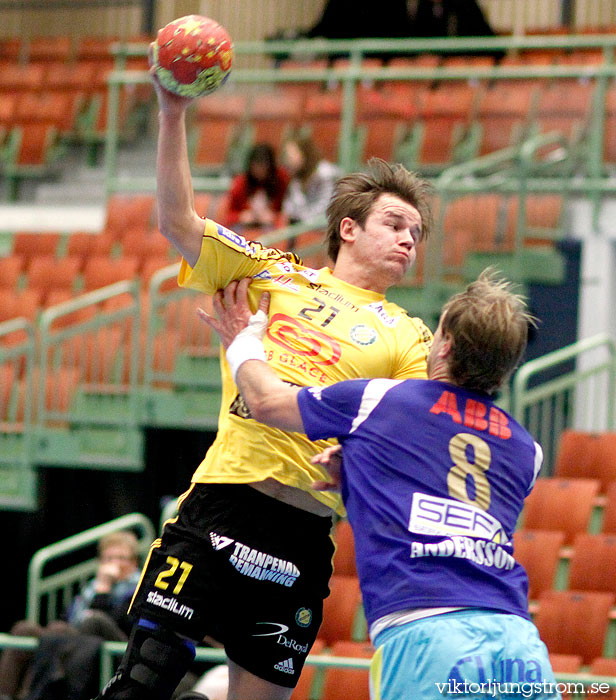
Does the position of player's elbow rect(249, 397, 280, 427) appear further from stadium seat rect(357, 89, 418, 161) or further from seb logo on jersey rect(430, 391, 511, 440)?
stadium seat rect(357, 89, 418, 161)

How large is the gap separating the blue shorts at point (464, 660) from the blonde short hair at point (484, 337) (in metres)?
0.57

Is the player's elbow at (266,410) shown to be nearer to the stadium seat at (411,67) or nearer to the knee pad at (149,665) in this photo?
the knee pad at (149,665)

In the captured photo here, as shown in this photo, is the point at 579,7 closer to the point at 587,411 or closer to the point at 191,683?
the point at 587,411

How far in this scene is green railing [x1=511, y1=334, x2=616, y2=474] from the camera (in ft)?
23.6

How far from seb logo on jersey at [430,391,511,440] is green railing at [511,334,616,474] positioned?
3.97 m

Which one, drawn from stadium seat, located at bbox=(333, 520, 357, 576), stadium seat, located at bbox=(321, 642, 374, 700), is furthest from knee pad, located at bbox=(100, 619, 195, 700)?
stadium seat, located at bbox=(333, 520, 357, 576)

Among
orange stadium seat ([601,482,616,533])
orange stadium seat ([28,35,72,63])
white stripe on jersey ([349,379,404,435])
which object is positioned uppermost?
orange stadium seat ([28,35,72,63])

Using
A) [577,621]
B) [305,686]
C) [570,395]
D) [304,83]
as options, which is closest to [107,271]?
[304,83]

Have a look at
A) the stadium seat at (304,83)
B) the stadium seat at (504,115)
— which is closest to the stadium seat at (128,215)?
the stadium seat at (304,83)

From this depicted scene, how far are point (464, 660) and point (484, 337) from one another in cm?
75

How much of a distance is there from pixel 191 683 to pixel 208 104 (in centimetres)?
642

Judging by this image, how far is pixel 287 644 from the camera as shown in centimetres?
355

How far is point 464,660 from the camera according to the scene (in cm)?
272

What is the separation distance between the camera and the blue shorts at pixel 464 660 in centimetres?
272
